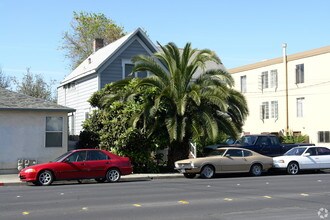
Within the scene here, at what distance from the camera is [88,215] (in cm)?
1088

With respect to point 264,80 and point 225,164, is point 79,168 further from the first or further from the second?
point 264,80

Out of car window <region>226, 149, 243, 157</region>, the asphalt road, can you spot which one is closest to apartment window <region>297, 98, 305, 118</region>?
car window <region>226, 149, 243, 157</region>

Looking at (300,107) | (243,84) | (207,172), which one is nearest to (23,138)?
(207,172)

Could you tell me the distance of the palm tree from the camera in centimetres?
2403

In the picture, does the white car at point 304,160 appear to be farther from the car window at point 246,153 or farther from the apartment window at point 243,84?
the apartment window at point 243,84

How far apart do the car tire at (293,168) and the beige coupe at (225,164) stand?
3.45 feet

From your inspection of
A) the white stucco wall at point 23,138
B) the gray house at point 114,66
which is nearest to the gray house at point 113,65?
the gray house at point 114,66

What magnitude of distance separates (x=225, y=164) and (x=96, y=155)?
5.84 metres

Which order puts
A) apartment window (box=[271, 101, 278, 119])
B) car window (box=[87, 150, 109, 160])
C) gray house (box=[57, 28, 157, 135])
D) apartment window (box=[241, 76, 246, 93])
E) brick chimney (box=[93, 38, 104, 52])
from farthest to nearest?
apartment window (box=[241, 76, 246, 93])
apartment window (box=[271, 101, 278, 119])
brick chimney (box=[93, 38, 104, 52])
gray house (box=[57, 28, 157, 135])
car window (box=[87, 150, 109, 160])

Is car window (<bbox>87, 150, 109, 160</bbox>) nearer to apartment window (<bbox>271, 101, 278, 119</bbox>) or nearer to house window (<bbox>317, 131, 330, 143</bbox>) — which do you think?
house window (<bbox>317, 131, 330, 143</bbox>)

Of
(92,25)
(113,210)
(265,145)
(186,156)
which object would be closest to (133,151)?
(186,156)

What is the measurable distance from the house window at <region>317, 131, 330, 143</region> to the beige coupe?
18.5 m

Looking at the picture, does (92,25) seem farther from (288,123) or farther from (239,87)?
(288,123)

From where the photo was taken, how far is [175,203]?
505 inches
